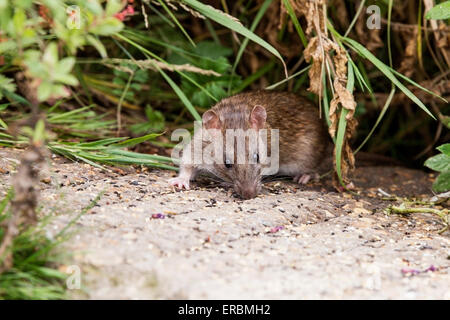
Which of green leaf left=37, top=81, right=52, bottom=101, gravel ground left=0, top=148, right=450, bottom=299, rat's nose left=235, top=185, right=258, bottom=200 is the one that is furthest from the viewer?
rat's nose left=235, top=185, right=258, bottom=200

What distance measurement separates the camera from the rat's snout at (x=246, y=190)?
3.86 m

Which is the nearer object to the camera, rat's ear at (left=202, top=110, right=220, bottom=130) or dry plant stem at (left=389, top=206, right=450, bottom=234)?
dry plant stem at (left=389, top=206, right=450, bottom=234)

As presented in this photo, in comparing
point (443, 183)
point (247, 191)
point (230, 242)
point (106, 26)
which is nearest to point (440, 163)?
point (443, 183)

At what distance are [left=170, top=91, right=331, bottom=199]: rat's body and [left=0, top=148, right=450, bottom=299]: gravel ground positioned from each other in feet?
0.48

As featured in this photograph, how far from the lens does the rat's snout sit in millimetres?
3855

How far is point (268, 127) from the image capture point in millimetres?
4520

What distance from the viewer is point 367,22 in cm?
491

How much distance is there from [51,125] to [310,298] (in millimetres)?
2743

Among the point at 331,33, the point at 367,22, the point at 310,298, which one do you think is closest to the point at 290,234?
the point at 310,298

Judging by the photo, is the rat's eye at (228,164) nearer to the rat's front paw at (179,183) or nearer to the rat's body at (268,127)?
the rat's body at (268,127)

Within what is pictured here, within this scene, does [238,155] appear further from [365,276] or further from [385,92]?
[385,92]

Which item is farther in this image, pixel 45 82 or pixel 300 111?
pixel 300 111

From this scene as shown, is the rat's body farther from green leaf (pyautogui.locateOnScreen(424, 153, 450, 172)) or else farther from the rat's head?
green leaf (pyautogui.locateOnScreen(424, 153, 450, 172))

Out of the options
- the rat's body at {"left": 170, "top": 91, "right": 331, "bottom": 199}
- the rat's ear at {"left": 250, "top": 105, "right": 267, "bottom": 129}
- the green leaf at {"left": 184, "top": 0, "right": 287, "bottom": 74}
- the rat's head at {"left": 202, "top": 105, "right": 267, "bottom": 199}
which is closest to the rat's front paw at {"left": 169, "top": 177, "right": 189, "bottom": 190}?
the rat's body at {"left": 170, "top": 91, "right": 331, "bottom": 199}
